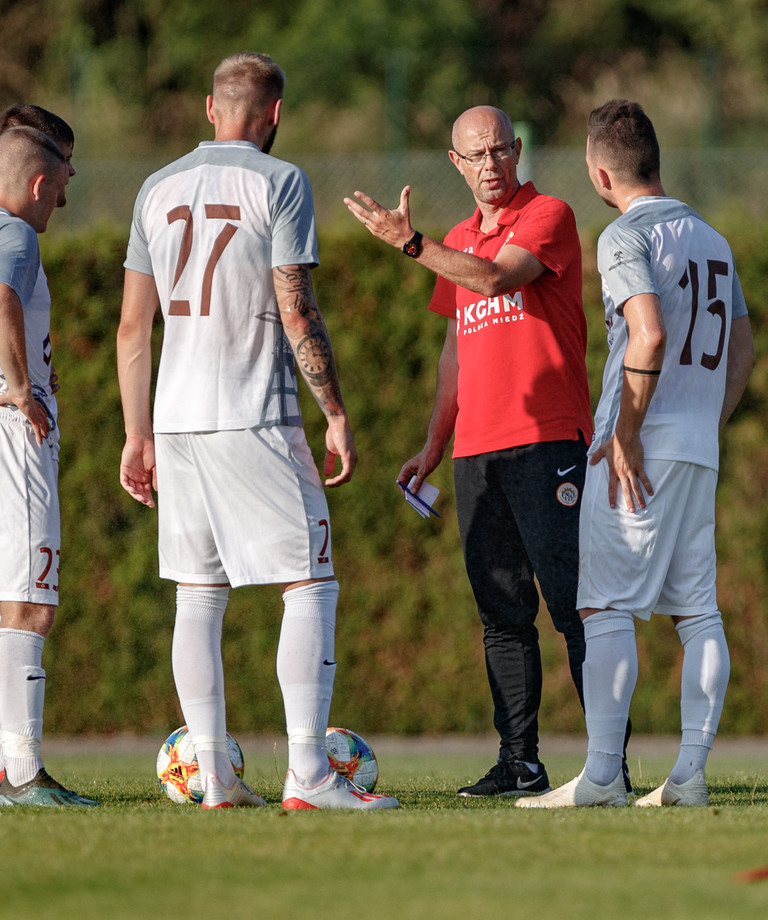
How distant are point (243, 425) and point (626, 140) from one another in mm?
1680

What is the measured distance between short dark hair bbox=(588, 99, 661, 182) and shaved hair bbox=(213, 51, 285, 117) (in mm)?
1138

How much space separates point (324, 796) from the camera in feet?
14.5

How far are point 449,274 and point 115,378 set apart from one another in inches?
213

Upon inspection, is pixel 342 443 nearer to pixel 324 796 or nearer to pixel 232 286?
pixel 232 286

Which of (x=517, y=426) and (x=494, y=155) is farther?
(x=494, y=155)

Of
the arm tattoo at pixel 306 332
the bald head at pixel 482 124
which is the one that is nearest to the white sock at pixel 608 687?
the arm tattoo at pixel 306 332

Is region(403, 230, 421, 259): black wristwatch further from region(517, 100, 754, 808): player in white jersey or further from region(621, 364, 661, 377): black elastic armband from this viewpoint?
region(621, 364, 661, 377): black elastic armband

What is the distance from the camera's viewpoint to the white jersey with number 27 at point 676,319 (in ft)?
14.9

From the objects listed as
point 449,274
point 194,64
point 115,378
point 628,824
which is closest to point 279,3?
point 194,64

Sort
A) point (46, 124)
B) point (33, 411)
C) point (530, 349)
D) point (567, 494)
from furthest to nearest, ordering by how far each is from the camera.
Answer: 1. point (46, 124)
2. point (530, 349)
3. point (567, 494)
4. point (33, 411)

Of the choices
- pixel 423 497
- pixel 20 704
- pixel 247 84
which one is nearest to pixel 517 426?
pixel 423 497

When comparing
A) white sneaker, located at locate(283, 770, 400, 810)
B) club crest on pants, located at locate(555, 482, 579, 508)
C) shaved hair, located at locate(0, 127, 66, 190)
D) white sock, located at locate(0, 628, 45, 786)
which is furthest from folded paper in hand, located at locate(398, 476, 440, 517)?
shaved hair, located at locate(0, 127, 66, 190)

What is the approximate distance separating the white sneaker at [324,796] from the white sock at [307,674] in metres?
0.03

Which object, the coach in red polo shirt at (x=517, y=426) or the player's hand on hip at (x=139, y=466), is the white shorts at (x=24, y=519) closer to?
the player's hand on hip at (x=139, y=466)
